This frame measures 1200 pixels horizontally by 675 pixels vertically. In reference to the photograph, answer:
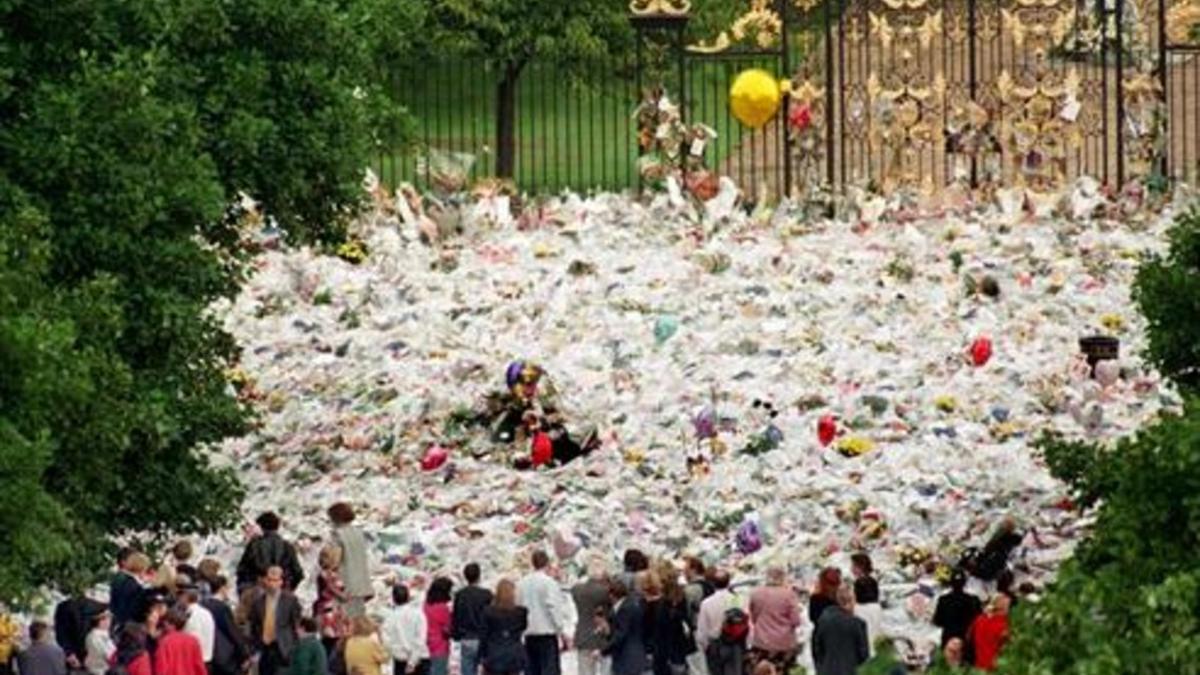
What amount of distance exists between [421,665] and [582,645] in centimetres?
104

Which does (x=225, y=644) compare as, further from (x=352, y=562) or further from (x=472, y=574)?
(x=352, y=562)

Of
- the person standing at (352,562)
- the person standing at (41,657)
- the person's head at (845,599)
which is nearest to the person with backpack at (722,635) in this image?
the person's head at (845,599)

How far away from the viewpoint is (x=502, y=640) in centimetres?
3706

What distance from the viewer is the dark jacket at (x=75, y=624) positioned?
36.7 metres

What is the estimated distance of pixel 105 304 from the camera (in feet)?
118

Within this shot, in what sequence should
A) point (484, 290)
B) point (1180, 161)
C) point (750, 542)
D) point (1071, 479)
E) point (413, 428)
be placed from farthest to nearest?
1. point (1180, 161)
2. point (484, 290)
3. point (413, 428)
4. point (750, 542)
5. point (1071, 479)

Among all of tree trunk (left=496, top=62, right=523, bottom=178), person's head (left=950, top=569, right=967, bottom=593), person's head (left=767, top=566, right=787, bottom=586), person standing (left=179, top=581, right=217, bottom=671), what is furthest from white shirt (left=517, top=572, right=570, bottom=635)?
tree trunk (left=496, top=62, right=523, bottom=178)

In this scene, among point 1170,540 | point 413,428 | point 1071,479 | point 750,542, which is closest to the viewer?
point 1170,540

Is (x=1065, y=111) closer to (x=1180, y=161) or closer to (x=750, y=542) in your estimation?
(x=1180, y=161)

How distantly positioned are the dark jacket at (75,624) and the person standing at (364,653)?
172 cm

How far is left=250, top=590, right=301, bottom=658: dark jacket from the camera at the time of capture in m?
37.0

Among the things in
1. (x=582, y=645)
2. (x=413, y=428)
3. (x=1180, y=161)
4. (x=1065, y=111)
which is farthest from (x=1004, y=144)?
(x=582, y=645)

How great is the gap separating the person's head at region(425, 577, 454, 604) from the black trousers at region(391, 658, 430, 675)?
1.42ft

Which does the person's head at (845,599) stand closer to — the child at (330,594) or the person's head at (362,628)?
the person's head at (362,628)
